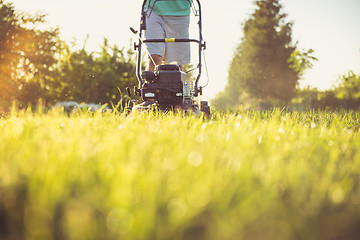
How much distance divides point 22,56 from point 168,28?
6002 mm

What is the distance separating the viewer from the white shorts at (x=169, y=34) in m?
4.38

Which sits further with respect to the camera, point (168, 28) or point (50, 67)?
point (50, 67)

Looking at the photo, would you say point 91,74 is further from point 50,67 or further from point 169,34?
point 169,34

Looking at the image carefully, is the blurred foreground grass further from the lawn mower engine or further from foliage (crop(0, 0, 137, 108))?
foliage (crop(0, 0, 137, 108))

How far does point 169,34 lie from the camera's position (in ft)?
15.2

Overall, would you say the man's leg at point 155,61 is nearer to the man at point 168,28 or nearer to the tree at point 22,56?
the man at point 168,28

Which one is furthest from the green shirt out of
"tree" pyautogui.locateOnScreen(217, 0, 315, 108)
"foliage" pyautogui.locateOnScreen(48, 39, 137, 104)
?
"tree" pyautogui.locateOnScreen(217, 0, 315, 108)

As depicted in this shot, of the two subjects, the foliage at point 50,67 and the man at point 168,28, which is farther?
the foliage at point 50,67

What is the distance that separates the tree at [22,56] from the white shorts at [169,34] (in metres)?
5.48

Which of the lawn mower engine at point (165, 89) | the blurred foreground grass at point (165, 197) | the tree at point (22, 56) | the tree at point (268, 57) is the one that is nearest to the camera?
the blurred foreground grass at point (165, 197)

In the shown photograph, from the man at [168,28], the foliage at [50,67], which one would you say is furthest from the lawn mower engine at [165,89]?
the foliage at [50,67]

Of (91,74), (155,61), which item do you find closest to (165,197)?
(155,61)

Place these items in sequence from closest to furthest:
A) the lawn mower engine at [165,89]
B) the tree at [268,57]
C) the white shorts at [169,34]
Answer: the lawn mower engine at [165,89], the white shorts at [169,34], the tree at [268,57]

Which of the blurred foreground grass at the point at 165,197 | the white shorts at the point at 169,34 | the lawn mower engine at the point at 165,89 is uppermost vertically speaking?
the white shorts at the point at 169,34
